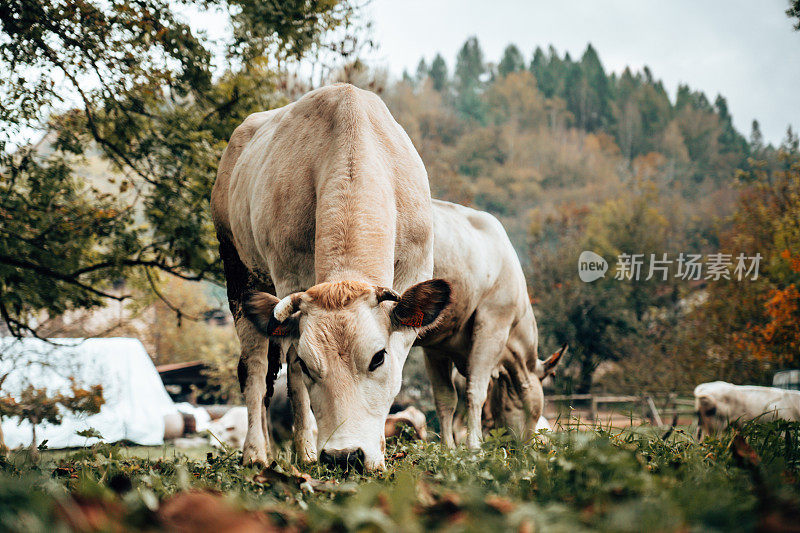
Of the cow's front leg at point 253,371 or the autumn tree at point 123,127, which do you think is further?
the autumn tree at point 123,127

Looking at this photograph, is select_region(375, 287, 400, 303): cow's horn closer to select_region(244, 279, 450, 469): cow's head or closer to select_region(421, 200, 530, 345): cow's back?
select_region(244, 279, 450, 469): cow's head

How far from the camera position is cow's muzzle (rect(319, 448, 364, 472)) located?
3.25 metres

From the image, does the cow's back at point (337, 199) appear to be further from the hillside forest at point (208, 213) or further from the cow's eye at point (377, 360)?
the hillside forest at point (208, 213)

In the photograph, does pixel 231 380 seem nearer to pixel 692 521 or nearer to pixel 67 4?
pixel 67 4

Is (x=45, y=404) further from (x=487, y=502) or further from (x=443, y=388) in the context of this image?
(x=487, y=502)

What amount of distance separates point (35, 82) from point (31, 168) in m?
1.18

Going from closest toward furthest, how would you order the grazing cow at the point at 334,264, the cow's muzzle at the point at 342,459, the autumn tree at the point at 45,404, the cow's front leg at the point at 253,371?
the cow's muzzle at the point at 342,459 → the grazing cow at the point at 334,264 → the cow's front leg at the point at 253,371 → the autumn tree at the point at 45,404

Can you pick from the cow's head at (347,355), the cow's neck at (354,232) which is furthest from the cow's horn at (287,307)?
the cow's neck at (354,232)

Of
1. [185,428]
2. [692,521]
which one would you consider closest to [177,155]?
[692,521]

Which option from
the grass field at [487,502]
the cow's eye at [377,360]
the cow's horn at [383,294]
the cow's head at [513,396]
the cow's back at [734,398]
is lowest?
the cow's back at [734,398]

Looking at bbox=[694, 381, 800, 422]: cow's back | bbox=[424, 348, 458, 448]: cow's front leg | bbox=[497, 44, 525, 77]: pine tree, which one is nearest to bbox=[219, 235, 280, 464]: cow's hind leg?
bbox=[424, 348, 458, 448]: cow's front leg

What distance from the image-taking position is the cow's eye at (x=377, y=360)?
3.70 m

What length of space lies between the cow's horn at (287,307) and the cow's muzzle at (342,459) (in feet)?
3.08

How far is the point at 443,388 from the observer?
7.88 metres
